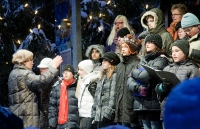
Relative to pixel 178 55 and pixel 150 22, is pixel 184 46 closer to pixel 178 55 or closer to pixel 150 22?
pixel 178 55

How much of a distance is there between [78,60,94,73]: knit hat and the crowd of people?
1 cm

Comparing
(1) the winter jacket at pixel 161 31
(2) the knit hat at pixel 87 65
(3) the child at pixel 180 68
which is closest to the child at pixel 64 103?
(2) the knit hat at pixel 87 65

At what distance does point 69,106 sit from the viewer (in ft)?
25.1

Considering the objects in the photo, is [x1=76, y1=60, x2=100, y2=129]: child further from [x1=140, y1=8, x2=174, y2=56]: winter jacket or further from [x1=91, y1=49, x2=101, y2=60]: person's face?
[x1=140, y1=8, x2=174, y2=56]: winter jacket

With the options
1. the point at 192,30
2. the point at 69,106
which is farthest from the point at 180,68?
the point at 69,106

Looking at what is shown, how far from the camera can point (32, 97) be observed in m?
6.97

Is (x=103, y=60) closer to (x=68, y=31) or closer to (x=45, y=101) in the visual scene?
(x=45, y=101)

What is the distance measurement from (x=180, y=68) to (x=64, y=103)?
2.84 meters

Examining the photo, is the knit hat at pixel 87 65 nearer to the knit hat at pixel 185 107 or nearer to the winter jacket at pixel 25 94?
the winter jacket at pixel 25 94

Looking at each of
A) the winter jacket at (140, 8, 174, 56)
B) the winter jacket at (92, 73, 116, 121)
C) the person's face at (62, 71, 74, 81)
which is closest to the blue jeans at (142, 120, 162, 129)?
the winter jacket at (92, 73, 116, 121)

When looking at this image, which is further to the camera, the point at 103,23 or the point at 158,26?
the point at 103,23

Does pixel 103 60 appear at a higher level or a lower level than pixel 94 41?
lower

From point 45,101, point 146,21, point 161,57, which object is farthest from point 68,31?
point 161,57

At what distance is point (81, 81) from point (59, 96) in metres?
0.56
